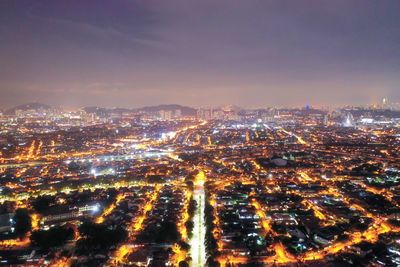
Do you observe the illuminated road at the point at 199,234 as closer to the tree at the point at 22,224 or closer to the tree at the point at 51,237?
the tree at the point at 51,237

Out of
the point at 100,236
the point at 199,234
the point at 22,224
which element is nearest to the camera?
the point at 100,236

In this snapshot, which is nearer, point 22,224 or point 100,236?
point 100,236

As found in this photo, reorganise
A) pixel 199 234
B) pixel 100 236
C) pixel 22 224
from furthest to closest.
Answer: pixel 22 224, pixel 199 234, pixel 100 236

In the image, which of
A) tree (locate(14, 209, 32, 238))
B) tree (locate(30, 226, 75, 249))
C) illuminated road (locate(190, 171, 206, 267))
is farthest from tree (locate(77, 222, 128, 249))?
illuminated road (locate(190, 171, 206, 267))

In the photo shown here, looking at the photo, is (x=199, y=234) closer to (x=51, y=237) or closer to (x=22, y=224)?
(x=51, y=237)

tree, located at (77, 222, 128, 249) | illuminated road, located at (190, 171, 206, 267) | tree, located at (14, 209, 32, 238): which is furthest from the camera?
tree, located at (14, 209, 32, 238)

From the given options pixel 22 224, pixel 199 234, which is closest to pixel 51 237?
pixel 22 224

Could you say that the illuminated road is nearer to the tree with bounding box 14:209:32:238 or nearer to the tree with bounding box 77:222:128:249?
the tree with bounding box 77:222:128:249

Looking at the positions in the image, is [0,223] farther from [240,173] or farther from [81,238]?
[240,173]

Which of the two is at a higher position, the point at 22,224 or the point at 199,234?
the point at 22,224
